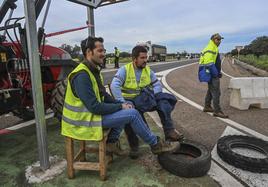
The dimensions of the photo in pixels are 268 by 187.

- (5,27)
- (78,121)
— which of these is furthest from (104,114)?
(5,27)

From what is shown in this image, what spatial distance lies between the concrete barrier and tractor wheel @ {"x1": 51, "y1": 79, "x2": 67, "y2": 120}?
4.41m

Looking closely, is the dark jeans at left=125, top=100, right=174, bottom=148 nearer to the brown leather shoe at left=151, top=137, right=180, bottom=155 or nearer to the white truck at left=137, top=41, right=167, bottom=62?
Answer: the brown leather shoe at left=151, top=137, right=180, bottom=155

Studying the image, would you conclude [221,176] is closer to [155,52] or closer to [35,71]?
[35,71]

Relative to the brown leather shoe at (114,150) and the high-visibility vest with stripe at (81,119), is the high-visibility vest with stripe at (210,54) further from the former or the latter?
the high-visibility vest with stripe at (81,119)

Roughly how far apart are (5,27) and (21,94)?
119cm

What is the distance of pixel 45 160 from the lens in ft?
11.6

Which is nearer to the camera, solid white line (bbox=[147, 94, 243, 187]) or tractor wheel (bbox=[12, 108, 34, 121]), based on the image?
solid white line (bbox=[147, 94, 243, 187])

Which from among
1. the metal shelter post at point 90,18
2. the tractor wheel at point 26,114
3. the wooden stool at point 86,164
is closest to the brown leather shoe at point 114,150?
the wooden stool at point 86,164

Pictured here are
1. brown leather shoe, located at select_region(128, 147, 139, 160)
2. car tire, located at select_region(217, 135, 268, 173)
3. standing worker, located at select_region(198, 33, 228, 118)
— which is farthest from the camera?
standing worker, located at select_region(198, 33, 228, 118)

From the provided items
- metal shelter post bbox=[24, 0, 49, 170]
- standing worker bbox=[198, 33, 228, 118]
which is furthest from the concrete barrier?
metal shelter post bbox=[24, 0, 49, 170]

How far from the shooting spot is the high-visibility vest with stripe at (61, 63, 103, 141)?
319 centimetres

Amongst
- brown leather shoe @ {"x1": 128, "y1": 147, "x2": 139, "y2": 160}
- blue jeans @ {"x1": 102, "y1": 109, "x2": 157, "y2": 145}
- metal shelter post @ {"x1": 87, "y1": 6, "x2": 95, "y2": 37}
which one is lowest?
brown leather shoe @ {"x1": 128, "y1": 147, "x2": 139, "y2": 160}

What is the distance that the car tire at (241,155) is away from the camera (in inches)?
135

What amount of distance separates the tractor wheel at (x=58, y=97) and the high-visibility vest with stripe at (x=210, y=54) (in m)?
3.39
